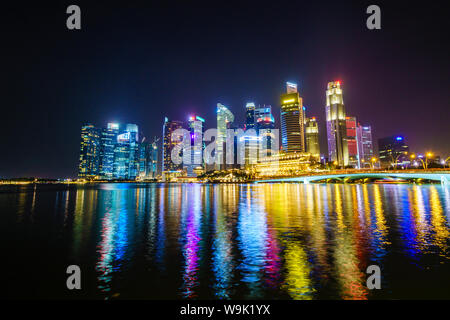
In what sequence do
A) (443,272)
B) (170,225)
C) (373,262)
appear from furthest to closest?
(170,225), (373,262), (443,272)

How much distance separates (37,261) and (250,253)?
35.8 ft

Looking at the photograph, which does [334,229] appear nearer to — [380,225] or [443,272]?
[380,225]

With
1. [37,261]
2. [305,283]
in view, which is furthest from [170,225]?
[305,283]

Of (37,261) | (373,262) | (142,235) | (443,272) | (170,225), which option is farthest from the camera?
(170,225)

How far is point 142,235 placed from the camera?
703 inches

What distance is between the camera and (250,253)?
42.7ft

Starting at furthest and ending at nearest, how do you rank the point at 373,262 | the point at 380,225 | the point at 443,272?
the point at 380,225 < the point at 373,262 < the point at 443,272
